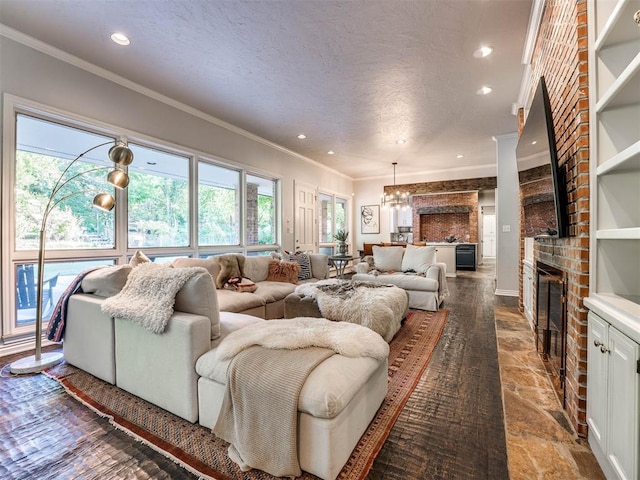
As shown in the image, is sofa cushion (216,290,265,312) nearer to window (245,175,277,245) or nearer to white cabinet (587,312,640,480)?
window (245,175,277,245)

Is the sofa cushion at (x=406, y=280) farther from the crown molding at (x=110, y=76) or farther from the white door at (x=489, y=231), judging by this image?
the white door at (x=489, y=231)

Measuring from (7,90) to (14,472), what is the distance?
310 centimetres

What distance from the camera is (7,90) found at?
2.63 m

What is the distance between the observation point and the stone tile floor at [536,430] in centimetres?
138

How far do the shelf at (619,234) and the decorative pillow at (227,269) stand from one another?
3447mm

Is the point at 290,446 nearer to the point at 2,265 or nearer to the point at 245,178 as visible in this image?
the point at 2,265

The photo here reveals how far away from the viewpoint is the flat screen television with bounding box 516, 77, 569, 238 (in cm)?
184

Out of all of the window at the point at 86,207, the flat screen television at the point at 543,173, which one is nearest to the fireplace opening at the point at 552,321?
the flat screen television at the point at 543,173

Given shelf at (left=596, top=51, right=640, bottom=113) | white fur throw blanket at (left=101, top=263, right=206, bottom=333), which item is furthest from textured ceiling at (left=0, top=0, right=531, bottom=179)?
white fur throw blanket at (left=101, top=263, right=206, bottom=333)

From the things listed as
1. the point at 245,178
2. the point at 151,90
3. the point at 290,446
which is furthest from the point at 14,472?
the point at 245,178

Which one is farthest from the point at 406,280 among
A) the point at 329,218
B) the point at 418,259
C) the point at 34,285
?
the point at 34,285

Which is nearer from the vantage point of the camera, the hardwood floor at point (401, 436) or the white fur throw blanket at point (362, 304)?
the hardwood floor at point (401, 436)

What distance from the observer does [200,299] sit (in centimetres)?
178

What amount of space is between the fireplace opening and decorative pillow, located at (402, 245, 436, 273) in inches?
78.9
